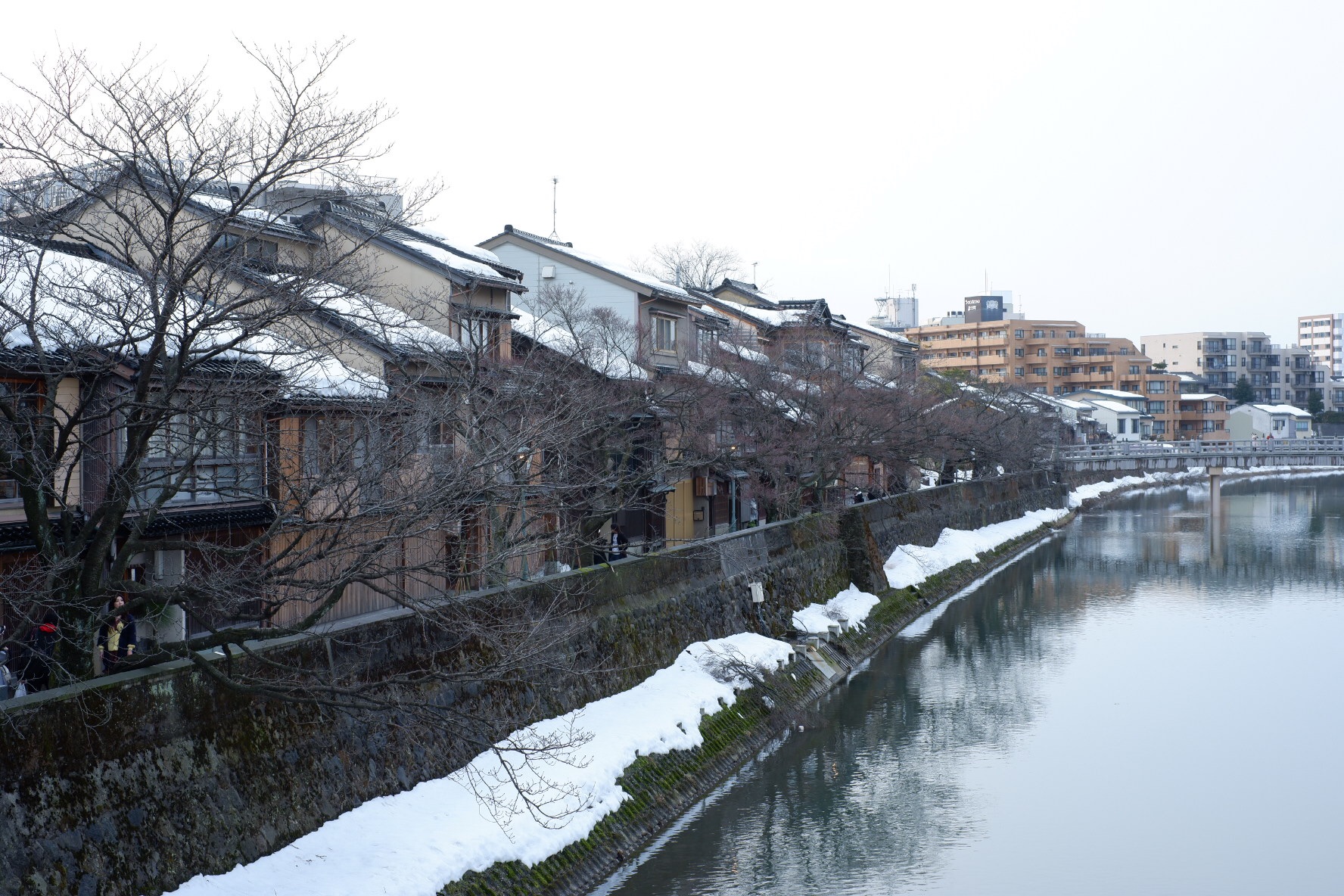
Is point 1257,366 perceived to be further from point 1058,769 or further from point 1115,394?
point 1058,769

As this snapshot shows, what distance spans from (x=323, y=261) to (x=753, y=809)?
7.89 meters

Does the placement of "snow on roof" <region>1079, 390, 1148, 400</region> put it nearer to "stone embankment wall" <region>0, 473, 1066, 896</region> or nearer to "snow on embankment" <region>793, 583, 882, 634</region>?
"snow on embankment" <region>793, 583, 882, 634</region>

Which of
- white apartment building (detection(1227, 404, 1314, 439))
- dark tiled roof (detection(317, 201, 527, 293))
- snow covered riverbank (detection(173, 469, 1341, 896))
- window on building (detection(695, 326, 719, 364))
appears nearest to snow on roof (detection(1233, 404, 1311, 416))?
white apartment building (detection(1227, 404, 1314, 439))

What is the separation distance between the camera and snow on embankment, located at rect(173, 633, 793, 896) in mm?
8469

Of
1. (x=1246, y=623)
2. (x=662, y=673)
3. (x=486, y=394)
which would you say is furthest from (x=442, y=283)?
(x=1246, y=623)

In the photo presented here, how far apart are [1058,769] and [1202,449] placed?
159 feet

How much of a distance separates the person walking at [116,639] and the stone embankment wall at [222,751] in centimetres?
170

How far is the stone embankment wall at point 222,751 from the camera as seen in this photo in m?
7.04

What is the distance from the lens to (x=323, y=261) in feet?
28.2

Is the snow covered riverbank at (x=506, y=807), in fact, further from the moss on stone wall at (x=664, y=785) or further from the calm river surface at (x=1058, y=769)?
the calm river surface at (x=1058, y=769)

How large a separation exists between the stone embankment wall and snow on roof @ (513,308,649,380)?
468cm

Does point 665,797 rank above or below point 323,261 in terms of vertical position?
below

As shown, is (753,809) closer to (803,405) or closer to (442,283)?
(442,283)

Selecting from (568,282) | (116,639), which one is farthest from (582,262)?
(116,639)
